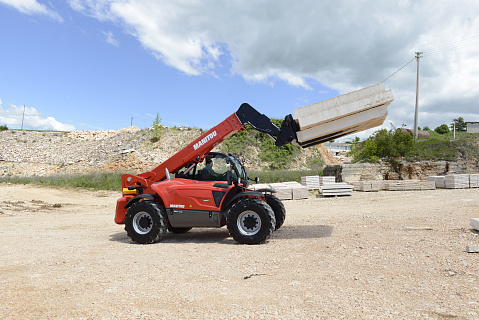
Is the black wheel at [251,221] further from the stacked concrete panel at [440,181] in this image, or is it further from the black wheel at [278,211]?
the stacked concrete panel at [440,181]

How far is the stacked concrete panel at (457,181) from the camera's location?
1932 cm

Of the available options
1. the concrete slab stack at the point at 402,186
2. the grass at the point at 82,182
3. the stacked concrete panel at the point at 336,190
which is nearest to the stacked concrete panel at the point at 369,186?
the concrete slab stack at the point at 402,186

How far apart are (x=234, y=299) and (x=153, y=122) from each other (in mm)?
44870

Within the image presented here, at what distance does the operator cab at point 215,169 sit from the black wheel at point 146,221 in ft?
3.49

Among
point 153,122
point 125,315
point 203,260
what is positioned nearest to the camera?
point 125,315

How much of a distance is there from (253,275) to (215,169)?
10.5 ft

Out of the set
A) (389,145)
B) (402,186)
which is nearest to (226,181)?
(402,186)

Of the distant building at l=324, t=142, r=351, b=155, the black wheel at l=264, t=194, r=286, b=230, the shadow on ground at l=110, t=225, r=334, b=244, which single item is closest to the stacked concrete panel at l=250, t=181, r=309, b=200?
the shadow on ground at l=110, t=225, r=334, b=244

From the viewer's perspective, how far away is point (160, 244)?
7.21 metres

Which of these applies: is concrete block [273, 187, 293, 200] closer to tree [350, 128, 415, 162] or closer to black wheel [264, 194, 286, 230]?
black wheel [264, 194, 286, 230]

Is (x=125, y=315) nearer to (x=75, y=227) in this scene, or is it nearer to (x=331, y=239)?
(x=331, y=239)

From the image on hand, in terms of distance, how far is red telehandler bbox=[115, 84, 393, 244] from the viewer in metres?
6.73

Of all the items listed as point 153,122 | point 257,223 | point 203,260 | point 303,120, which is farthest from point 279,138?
point 153,122

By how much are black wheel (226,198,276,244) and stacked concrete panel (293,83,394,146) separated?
1719mm
